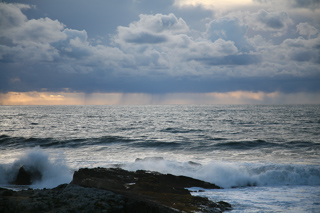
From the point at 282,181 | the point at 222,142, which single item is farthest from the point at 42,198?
the point at 222,142

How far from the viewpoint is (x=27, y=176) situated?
43.9ft

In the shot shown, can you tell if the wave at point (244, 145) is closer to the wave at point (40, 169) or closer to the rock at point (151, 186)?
the rock at point (151, 186)

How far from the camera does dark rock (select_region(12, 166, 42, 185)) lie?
1295 centimetres

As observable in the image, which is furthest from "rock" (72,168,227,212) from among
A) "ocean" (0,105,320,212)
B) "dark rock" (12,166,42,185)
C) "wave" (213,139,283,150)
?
"wave" (213,139,283,150)

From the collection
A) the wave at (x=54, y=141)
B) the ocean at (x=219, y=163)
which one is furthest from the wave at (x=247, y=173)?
the wave at (x=54, y=141)

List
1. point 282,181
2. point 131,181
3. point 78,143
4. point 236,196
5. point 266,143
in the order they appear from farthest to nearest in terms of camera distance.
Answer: point 78,143 → point 266,143 → point 282,181 → point 131,181 → point 236,196

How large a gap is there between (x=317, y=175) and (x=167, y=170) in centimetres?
826

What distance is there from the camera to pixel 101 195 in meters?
5.56

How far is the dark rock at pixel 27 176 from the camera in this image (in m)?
12.9

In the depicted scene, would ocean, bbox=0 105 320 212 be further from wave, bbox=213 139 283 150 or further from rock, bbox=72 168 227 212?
rock, bbox=72 168 227 212

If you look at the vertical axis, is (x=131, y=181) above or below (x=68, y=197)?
below

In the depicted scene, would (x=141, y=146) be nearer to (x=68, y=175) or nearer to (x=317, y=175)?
(x=68, y=175)

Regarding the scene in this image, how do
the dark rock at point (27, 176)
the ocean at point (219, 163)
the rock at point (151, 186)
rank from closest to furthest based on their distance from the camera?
the rock at point (151, 186) → the ocean at point (219, 163) → the dark rock at point (27, 176)

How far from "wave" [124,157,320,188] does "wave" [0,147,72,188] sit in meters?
3.92
